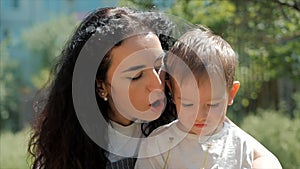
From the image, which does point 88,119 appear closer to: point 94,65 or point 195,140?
point 94,65

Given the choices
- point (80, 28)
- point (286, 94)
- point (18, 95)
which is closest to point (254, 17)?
point (80, 28)

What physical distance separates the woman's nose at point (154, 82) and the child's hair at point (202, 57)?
0.27 feet

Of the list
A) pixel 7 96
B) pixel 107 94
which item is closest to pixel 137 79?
pixel 107 94

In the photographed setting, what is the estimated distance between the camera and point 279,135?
6.21 meters

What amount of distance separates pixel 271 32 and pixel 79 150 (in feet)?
13.0

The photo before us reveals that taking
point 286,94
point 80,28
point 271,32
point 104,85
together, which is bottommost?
point 286,94

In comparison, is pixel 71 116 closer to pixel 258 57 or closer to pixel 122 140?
pixel 122 140

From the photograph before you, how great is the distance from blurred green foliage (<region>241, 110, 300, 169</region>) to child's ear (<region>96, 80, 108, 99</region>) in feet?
11.7

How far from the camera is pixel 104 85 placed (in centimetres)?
169

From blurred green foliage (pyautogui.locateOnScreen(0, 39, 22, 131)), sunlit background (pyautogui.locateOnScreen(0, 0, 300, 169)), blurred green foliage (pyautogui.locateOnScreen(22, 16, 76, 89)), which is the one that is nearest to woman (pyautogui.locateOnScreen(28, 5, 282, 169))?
sunlit background (pyautogui.locateOnScreen(0, 0, 300, 169))

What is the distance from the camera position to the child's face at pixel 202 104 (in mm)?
1436

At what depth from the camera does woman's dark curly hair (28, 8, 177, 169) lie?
1655 mm

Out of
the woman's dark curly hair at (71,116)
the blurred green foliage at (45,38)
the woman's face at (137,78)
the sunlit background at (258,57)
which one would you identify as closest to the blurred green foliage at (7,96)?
the blurred green foliage at (45,38)

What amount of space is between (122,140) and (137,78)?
172 millimetres
